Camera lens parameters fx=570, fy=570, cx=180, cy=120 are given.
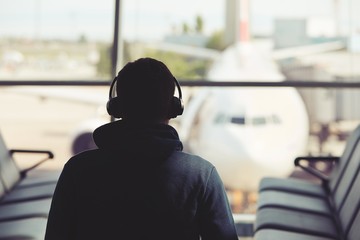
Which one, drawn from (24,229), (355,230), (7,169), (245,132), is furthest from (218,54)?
(355,230)

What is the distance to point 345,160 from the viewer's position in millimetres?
2484

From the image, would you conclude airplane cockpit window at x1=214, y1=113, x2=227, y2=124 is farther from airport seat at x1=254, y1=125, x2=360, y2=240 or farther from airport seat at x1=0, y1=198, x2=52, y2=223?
airport seat at x1=0, y1=198, x2=52, y2=223

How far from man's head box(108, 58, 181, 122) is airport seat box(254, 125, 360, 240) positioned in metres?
1.05

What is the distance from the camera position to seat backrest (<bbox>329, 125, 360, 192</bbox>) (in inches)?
95.8

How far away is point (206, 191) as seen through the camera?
110 cm

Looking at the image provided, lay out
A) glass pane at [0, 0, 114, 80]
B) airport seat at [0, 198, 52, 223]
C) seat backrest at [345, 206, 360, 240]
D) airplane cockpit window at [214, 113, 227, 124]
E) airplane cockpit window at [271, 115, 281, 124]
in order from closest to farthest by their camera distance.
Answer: seat backrest at [345, 206, 360, 240]
airport seat at [0, 198, 52, 223]
airplane cockpit window at [214, 113, 227, 124]
airplane cockpit window at [271, 115, 281, 124]
glass pane at [0, 0, 114, 80]

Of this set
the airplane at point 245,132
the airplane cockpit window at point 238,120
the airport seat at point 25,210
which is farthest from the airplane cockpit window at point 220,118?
the airport seat at point 25,210

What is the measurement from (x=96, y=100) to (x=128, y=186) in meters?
11.0

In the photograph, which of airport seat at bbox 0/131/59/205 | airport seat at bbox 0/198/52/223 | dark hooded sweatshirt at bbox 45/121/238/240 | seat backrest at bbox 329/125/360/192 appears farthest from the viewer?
airport seat at bbox 0/131/59/205

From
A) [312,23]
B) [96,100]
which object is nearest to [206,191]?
[96,100]

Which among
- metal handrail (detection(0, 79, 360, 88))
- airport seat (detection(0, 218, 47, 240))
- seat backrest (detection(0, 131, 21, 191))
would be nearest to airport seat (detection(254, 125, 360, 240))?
metal handrail (detection(0, 79, 360, 88))

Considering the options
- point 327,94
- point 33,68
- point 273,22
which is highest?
point 273,22

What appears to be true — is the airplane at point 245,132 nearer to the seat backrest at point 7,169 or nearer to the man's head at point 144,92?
the seat backrest at point 7,169

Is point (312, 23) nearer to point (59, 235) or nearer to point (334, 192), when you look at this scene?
point (334, 192)
